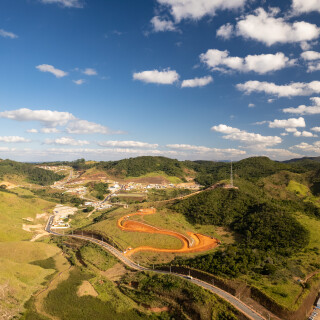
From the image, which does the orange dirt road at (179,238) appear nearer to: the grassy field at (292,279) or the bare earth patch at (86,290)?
the bare earth patch at (86,290)

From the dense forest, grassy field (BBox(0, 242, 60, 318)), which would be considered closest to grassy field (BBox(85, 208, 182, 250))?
the dense forest

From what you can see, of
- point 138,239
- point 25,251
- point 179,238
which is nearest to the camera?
point 25,251

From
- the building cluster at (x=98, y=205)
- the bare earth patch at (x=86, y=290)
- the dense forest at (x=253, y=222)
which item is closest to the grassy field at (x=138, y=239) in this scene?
the dense forest at (x=253, y=222)

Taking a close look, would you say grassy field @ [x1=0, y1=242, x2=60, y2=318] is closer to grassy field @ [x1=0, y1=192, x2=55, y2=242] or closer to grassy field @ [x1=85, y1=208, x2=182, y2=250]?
grassy field @ [x1=0, y1=192, x2=55, y2=242]

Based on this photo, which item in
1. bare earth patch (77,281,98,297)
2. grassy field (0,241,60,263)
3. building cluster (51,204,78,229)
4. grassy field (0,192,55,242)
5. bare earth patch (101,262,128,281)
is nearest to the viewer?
bare earth patch (77,281,98,297)

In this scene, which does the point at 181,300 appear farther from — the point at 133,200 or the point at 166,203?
the point at 133,200

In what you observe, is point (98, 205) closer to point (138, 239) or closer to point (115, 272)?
point (138, 239)

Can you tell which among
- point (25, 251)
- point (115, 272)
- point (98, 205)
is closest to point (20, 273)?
point (25, 251)
